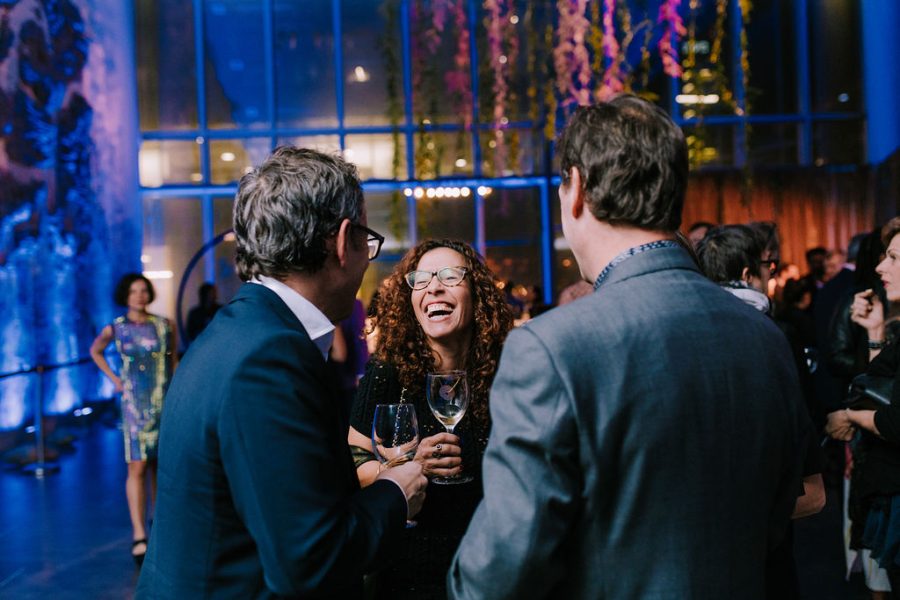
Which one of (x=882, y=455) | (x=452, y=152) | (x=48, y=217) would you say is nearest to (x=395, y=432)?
(x=882, y=455)

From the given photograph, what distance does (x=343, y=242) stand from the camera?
1477 millimetres

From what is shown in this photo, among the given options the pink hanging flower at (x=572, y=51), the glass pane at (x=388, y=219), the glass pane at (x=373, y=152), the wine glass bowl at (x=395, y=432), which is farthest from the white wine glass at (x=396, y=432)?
the glass pane at (x=373, y=152)

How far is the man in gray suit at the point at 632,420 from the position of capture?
113cm

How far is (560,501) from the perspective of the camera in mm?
1126

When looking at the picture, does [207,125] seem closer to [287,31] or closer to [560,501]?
[287,31]

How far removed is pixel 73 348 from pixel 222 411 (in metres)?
9.16

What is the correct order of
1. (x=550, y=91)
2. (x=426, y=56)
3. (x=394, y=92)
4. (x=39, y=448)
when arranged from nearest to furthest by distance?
1. (x=39, y=448)
2. (x=550, y=91)
3. (x=394, y=92)
4. (x=426, y=56)

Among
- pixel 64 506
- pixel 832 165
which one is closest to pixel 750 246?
pixel 64 506

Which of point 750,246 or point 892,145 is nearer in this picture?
point 750,246

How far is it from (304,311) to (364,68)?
13.0 m

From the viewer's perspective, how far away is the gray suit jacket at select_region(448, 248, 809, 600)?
44.4 inches

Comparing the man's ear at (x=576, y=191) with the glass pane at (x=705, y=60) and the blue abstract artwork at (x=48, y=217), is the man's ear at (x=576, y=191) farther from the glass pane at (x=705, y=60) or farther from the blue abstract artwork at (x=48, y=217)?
the glass pane at (x=705, y=60)

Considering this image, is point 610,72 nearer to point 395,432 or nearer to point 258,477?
point 395,432

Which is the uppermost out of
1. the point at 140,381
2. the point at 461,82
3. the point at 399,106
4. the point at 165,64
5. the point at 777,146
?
the point at 165,64
